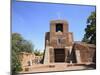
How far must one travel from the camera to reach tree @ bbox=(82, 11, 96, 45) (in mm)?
4418

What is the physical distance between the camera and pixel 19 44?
4.01 m

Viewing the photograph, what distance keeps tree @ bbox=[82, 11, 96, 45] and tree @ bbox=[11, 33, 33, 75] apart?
1007 mm

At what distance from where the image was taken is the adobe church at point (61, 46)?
13.8 ft

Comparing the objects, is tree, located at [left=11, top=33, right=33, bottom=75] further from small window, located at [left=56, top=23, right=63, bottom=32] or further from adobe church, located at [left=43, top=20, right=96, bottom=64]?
small window, located at [left=56, top=23, right=63, bottom=32]

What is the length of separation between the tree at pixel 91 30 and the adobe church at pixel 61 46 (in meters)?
0.13

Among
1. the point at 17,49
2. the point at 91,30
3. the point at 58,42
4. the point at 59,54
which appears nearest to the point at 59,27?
the point at 58,42

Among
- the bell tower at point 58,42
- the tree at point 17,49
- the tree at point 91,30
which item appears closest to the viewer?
the tree at point 17,49

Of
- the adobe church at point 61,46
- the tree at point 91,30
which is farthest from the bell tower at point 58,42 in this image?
the tree at point 91,30

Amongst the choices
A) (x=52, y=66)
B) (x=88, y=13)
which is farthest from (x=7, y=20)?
(x=88, y=13)

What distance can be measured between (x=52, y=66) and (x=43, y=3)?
104cm

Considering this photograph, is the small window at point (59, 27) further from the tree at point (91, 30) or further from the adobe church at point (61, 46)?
the tree at point (91, 30)

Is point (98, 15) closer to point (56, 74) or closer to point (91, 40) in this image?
point (91, 40)

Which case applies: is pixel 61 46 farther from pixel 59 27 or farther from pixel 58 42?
pixel 59 27

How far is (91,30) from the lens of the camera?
4.45 metres
